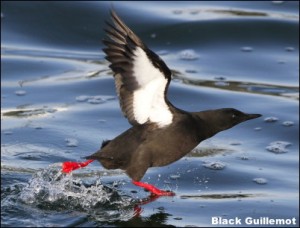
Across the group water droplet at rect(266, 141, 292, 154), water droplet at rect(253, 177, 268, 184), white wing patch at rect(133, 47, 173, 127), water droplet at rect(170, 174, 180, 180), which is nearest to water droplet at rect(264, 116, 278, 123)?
water droplet at rect(266, 141, 292, 154)

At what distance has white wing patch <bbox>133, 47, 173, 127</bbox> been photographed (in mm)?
6914

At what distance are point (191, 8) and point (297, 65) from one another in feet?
7.28

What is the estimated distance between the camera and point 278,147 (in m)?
10.0

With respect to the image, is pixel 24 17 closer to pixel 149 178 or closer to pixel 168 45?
pixel 168 45

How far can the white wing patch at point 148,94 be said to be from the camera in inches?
272

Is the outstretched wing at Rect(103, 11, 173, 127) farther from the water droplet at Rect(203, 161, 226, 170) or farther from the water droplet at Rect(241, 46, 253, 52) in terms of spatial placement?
the water droplet at Rect(241, 46, 253, 52)

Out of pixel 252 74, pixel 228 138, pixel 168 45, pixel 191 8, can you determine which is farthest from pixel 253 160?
pixel 191 8

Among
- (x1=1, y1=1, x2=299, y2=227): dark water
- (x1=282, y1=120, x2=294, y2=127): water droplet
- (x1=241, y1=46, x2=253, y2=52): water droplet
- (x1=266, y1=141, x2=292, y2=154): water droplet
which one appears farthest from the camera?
(x1=241, y1=46, x2=253, y2=52): water droplet

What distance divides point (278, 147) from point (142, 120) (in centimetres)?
309

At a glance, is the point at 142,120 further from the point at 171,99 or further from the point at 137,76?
the point at 171,99

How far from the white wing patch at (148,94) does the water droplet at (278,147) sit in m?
2.92

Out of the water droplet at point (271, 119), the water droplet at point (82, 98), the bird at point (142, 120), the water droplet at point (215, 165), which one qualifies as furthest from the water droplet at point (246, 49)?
the bird at point (142, 120)

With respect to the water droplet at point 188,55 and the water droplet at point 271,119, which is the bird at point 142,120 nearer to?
the water droplet at point 271,119

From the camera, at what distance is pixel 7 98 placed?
36.1 feet
